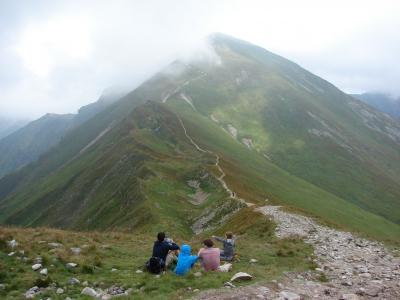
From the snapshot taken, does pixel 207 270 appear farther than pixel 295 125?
No

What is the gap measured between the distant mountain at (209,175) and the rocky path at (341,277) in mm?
9891

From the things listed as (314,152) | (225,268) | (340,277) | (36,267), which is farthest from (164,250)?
(314,152)

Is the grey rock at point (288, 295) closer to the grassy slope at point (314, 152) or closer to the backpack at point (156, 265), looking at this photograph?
the backpack at point (156, 265)

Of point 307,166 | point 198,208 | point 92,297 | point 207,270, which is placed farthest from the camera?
point 307,166

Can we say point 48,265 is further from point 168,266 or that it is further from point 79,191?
point 79,191

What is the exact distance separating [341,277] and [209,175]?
4804cm

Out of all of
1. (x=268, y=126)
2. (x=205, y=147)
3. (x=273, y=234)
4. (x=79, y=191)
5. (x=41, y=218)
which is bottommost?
(x=41, y=218)

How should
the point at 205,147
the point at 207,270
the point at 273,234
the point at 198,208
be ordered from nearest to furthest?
1. the point at 207,270
2. the point at 273,234
3. the point at 198,208
4. the point at 205,147

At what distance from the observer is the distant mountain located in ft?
165

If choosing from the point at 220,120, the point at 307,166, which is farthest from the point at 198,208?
the point at 220,120

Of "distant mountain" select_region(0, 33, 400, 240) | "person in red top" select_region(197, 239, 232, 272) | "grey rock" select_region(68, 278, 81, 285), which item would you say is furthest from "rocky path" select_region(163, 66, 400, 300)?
"distant mountain" select_region(0, 33, 400, 240)

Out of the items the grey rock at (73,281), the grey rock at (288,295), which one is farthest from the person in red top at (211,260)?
Answer: the grey rock at (73,281)

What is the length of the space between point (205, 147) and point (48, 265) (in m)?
88.8

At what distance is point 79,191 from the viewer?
84.2 meters
